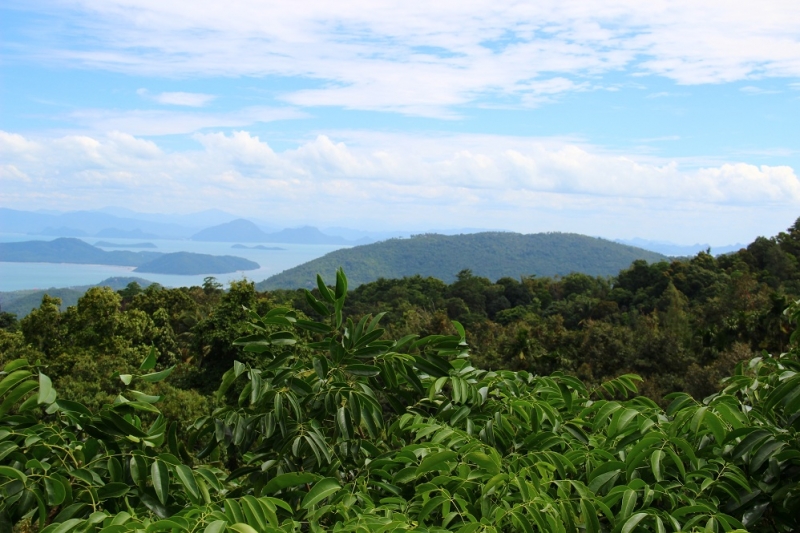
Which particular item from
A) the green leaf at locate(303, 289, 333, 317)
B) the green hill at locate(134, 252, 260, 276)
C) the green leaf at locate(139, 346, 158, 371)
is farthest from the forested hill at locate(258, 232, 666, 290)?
the green leaf at locate(139, 346, 158, 371)

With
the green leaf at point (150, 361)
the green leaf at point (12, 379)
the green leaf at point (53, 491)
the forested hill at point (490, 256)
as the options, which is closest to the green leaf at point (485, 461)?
the green leaf at point (150, 361)

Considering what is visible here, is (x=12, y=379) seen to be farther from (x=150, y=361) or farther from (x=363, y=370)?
(x=363, y=370)

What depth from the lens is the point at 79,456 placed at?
170 centimetres

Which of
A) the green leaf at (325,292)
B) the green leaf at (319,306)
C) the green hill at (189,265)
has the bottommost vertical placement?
the green hill at (189,265)

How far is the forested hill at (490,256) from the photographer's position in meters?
132

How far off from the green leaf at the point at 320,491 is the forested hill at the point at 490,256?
12234cm

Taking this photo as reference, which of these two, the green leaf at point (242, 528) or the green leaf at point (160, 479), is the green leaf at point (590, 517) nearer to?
the green leaf at point (242, 528)

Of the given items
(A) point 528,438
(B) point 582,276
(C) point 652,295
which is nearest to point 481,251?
(B) point 582,276

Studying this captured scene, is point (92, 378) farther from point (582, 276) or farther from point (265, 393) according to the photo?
point (582, 276)

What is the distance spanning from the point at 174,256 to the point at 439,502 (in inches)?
7285

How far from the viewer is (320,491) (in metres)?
1.52

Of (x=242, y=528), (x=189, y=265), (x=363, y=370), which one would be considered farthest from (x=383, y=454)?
(x=189, y=265)

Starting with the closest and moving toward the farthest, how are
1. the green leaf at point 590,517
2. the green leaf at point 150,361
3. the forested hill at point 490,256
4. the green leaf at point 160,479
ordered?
the green leaf at point 590,517
the green leaf at point 160,479
the green leaf at point 150,361
the forested hill at point 490,256

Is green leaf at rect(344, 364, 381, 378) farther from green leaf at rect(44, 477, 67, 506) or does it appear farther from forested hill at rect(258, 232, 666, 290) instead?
forested hill at rect(258, 232, 666, 290)
